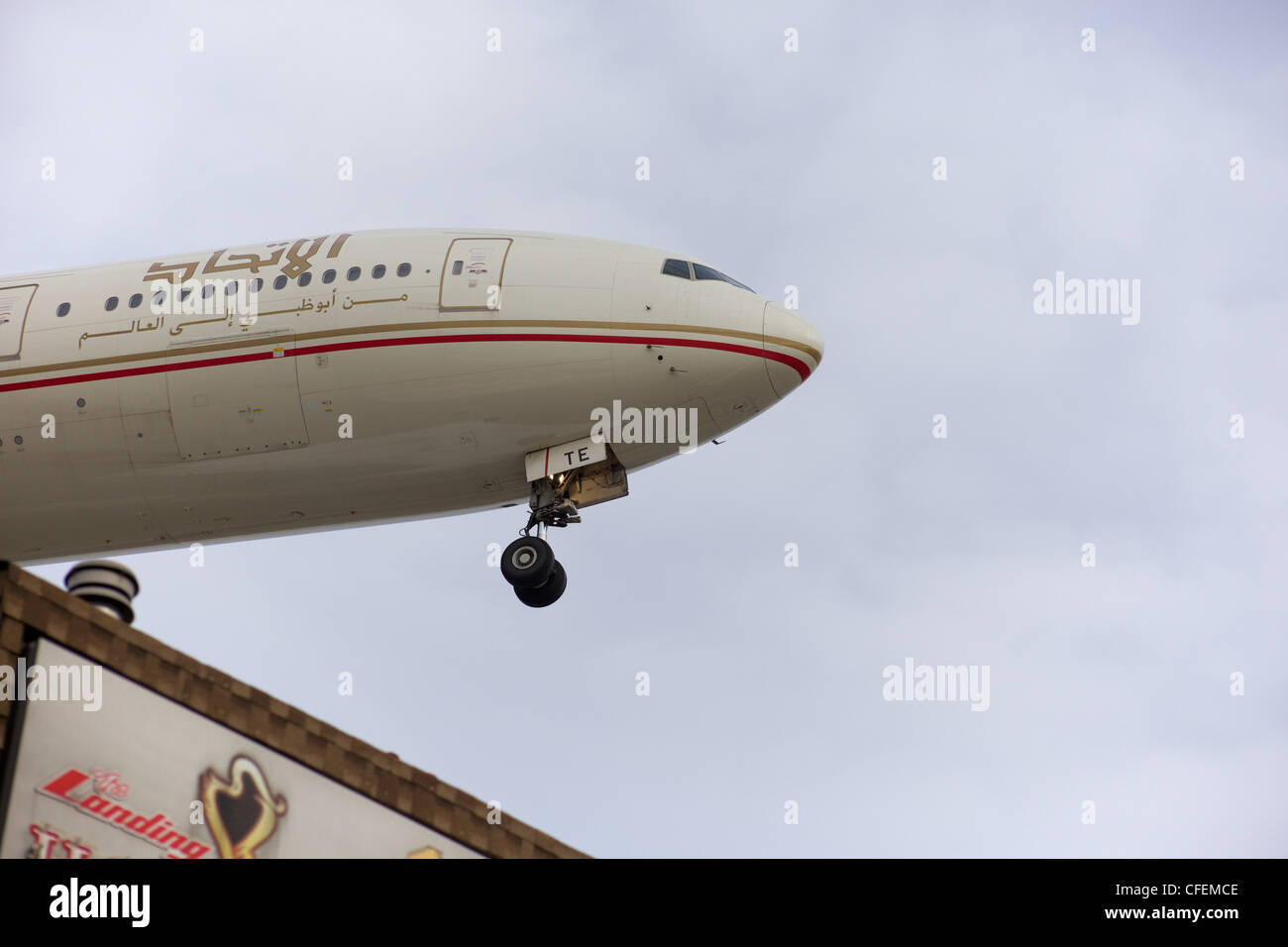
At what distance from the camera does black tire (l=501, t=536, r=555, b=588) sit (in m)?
35.6

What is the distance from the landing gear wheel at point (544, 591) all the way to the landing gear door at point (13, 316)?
10909 mm

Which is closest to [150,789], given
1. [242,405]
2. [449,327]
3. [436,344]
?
[242,405]

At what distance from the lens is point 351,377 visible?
34250 mm

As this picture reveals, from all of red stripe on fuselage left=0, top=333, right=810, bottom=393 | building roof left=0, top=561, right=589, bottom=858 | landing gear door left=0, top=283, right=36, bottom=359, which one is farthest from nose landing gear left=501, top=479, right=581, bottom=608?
landing gear door left=0, top=283, right=36, bottom=359

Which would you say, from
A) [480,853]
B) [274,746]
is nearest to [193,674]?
[274,746]

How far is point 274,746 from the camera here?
23656mm

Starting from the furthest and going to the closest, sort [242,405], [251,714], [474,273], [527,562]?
1. [527,562]
2. [474,273]
3. [242,405]
4. [251,714]

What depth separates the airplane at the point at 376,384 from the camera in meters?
34.3

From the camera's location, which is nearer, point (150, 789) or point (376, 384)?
point (150, 789)

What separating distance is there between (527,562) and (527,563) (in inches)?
0.8

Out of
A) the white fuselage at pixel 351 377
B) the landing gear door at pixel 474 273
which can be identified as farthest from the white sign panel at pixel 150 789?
the landing gear door at pixel 474 273

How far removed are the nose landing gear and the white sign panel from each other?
11232mm

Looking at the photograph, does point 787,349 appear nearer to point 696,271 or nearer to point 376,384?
point 696,271
